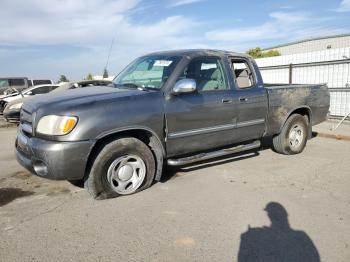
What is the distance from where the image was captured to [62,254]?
10.1 ft

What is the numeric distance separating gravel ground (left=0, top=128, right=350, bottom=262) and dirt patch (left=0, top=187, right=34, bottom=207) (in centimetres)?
1

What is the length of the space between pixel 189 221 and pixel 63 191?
1938 mm

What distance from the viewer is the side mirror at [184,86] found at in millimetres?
4449

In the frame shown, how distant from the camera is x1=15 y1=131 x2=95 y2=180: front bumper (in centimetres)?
381

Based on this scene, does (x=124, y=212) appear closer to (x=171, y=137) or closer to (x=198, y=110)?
(x=171, y=137)

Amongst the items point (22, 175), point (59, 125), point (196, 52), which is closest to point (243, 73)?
point (196, 52)

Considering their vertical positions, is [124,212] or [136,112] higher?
[136,112]

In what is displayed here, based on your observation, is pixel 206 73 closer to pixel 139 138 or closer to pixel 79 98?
pixel 139 138

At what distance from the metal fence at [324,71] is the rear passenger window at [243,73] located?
578cm

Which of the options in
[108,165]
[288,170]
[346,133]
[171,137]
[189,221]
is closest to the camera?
[189,221]

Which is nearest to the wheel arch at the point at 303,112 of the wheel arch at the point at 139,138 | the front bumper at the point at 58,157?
the wheel arch at the point at 139,138

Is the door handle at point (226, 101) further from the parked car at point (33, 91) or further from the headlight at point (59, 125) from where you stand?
the parked car at point (33, 91)

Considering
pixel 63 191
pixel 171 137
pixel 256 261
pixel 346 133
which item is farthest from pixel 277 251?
pixel 346 133

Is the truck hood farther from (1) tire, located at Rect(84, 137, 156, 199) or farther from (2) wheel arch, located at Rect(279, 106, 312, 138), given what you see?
(2) wheel arch, located at Rect(279, 106, 312, 138)
